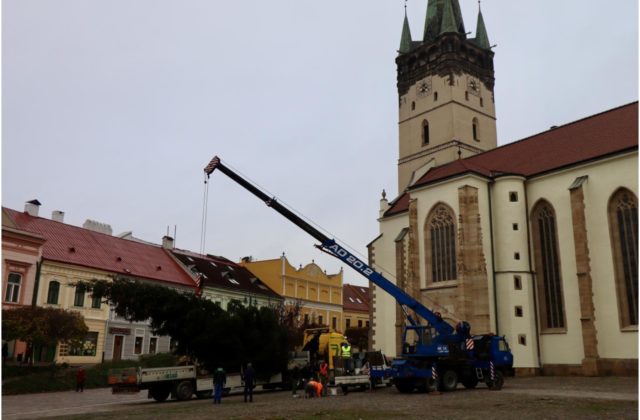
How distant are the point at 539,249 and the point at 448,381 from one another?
507 inches

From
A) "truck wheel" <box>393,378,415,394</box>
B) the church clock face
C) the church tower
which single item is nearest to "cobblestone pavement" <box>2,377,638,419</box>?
"truck wheel" <box>393,378,415,394</box>

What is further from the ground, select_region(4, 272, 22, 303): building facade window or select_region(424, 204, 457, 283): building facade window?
select_region(424, 204, 457, 283): building facade window

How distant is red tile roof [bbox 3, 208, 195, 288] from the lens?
3728 centimetres

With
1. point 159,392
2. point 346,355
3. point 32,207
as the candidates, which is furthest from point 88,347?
point 346,355

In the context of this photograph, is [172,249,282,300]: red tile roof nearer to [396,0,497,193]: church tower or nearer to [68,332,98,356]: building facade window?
[68,332,98,356]: building facade window

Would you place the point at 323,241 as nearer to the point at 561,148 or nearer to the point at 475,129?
the point at 561,148

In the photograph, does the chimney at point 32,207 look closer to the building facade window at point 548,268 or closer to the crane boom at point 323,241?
the crane boom at point 323,241

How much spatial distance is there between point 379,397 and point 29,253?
23.6 m

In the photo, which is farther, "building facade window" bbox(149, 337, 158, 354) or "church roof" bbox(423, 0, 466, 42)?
"church roof" bbox(423, 0, 466, 42)

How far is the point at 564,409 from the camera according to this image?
43.4ft

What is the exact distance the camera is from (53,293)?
34.7m

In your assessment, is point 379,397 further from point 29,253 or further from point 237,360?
point 29,253

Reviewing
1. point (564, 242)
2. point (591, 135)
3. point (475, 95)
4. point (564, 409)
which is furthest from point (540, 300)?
point (475, 95)

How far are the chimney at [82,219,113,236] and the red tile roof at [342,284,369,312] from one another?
27.0 metres
